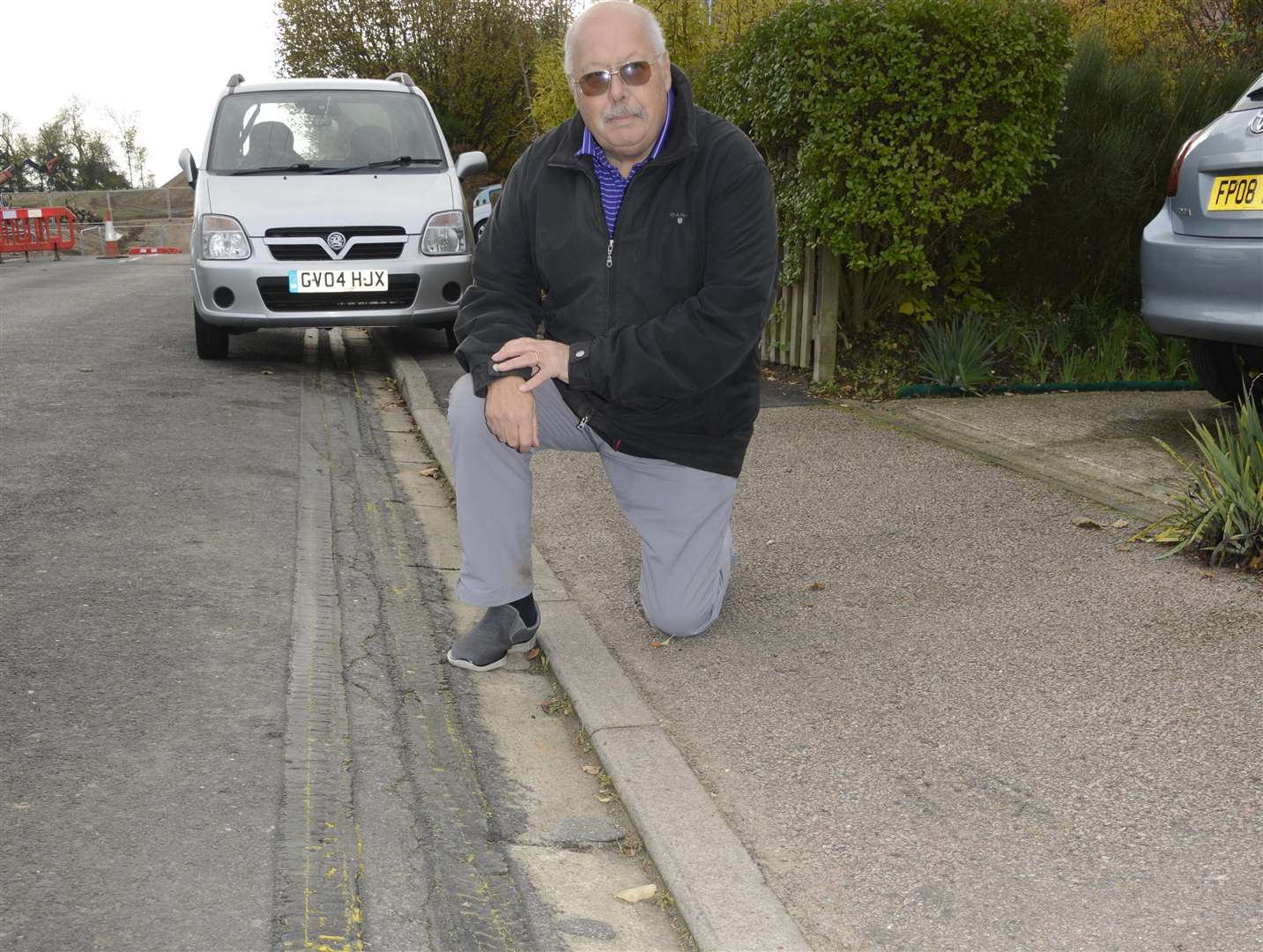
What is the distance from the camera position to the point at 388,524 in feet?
17.6

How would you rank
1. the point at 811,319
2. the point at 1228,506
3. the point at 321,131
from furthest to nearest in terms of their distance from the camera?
the point at 321,131
the point at 811,319
the point at 1228,506

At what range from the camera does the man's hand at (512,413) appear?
3613mm

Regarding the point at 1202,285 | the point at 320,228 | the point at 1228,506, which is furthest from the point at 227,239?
the point at 1228,506

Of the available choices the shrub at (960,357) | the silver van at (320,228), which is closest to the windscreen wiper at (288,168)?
the silver van at (320,228)

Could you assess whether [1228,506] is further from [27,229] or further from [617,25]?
[27,229]

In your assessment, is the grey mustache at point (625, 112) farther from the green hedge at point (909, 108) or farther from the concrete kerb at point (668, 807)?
the green hedge at point (909, 108)

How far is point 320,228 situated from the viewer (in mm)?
8531

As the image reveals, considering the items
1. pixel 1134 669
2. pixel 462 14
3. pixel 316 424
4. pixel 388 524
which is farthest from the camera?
pixel 462 14

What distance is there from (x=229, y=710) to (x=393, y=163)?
647cm

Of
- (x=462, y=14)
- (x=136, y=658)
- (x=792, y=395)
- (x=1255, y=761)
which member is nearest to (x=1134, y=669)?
(x=1255, y=761)

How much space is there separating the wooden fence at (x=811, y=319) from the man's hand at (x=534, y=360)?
4.34m

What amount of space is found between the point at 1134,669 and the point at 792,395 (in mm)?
4366

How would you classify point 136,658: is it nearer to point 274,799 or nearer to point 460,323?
point 274,799

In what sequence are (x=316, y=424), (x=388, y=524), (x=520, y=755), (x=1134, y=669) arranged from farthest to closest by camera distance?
(x=316, y=424) < (x=388, y=524) < (x=1134, y=669) < (x=520, y=755)
